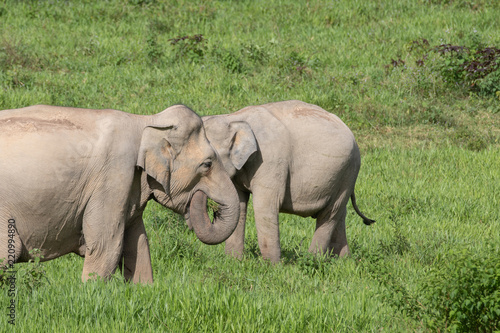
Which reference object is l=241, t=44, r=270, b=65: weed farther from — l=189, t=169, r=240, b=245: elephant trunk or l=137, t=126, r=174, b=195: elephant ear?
l=137, t=126, r=174, b=195: elephant ear

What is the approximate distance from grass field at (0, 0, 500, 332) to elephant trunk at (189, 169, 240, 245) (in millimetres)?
420

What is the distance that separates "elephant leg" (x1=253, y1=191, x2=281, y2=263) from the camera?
6.65 meters

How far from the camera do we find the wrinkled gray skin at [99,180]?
4.66 metres

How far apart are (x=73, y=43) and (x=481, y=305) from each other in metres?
12.4

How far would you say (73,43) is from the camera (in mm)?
15273

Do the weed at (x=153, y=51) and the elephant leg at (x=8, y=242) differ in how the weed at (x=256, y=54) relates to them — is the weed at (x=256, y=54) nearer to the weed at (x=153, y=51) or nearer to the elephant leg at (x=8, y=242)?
the weed at (x=153, y=51)

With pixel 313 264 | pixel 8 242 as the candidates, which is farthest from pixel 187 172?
pixel 313 264

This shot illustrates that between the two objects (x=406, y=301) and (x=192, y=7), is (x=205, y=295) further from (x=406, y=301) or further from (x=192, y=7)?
(x=192, y=7)

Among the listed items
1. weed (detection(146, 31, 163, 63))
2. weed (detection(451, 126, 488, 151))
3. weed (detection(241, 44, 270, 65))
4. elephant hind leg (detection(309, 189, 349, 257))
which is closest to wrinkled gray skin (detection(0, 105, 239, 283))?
elephant hind leg (detection(309, 189, 349, 257))

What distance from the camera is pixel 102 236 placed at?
16.3 feet

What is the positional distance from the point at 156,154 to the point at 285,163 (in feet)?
6.17

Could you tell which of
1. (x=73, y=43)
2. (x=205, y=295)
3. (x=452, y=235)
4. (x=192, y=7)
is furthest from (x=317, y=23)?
(x=205, y=295)

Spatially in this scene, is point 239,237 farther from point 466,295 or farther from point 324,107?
point 324,107

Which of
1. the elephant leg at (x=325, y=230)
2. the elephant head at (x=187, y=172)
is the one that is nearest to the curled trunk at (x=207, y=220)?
the elephant head at (x=187, y=172)
